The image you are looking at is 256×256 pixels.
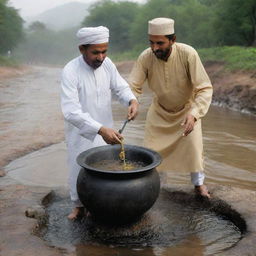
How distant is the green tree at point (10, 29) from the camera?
138ft

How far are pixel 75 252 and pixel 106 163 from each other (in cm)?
88

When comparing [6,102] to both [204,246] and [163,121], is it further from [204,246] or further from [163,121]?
[204,246]

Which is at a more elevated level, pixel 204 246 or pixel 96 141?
pixel 96 141

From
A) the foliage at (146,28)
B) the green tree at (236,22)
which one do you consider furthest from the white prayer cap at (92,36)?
the green tree at (236,22)

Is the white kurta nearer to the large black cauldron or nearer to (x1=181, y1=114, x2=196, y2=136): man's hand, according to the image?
the large black cauldron

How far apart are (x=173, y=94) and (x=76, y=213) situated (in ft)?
5.33

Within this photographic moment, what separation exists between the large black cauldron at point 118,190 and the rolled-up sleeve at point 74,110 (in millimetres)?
259

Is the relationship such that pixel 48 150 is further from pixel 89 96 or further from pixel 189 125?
pixel 189 125

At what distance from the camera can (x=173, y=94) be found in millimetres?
4395

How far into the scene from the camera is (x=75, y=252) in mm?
3287

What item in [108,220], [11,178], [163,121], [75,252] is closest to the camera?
[75,252]

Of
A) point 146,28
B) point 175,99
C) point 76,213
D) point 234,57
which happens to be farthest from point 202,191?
point 146,28

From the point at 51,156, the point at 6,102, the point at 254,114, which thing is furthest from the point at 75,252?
the point at 6,102

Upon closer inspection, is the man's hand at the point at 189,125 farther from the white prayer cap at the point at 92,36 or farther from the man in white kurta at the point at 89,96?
the white prayer cap at the point at 92,36
